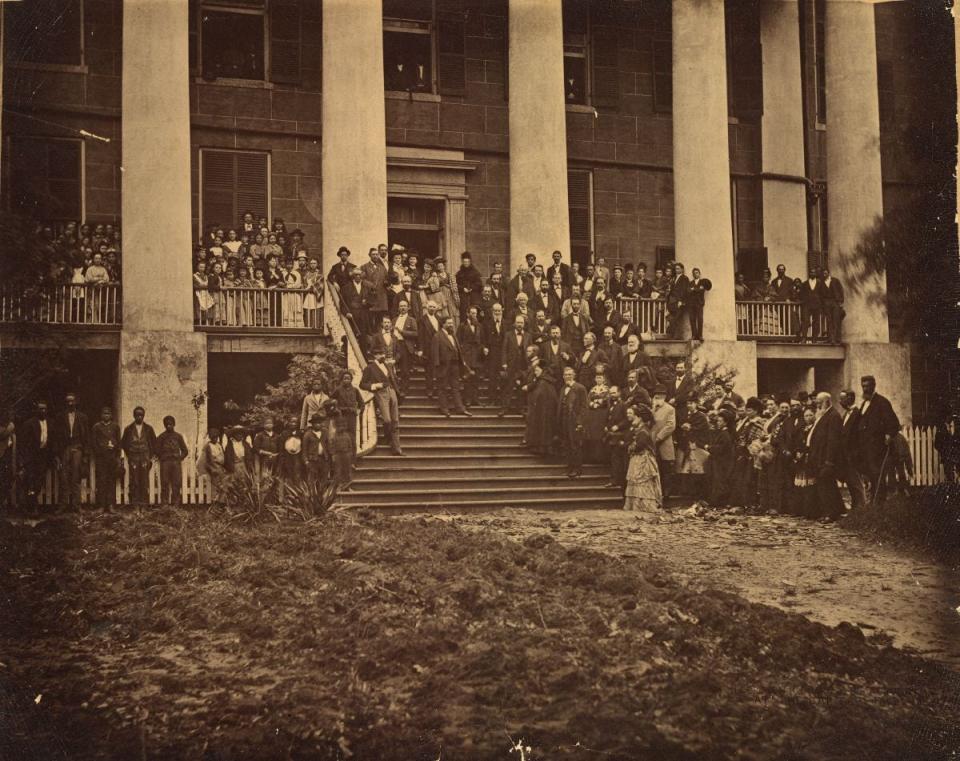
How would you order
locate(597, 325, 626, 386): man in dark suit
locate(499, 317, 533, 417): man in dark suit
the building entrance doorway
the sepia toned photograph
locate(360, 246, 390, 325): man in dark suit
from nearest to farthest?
the sepia toned photograph < locate(499, 317, 533, 417): man in dark suit < locate(597, 325, 626, 386): man in dark suit < locate(360, 246, 390, 325): man in dark suit < the building entrance doorway

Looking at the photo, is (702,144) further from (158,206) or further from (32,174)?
(32,174)

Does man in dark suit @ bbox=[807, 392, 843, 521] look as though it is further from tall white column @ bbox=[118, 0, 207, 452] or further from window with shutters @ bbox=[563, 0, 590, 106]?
window with shutters @ bbox=[563, 0, 590, 106]

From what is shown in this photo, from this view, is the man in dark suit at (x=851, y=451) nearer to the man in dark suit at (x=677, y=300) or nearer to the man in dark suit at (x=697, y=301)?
the man in dark suit at (x=697, y=301)

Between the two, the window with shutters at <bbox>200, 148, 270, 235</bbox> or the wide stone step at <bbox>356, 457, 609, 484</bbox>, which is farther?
the window with shutters at <bbox>200, 148, 270, 235</bbox>

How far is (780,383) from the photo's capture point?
10555 mm

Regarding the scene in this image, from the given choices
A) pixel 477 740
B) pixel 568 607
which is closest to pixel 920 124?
pixel 568 607

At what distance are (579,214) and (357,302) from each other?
6.95 metres

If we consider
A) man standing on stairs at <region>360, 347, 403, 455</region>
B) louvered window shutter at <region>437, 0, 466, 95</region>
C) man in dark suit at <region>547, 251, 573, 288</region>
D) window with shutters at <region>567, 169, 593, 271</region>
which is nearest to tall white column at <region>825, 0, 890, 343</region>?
man in dark suit at <region>547, 251, 573, 288</region>

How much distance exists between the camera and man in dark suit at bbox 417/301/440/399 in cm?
991

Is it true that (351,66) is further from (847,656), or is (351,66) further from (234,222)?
(847,656)

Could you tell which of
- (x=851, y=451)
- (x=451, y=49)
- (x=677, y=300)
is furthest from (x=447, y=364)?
(x=451, y=49)

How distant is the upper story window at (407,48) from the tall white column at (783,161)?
4641mm

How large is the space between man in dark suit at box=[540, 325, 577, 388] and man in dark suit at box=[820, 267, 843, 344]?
2.47 m

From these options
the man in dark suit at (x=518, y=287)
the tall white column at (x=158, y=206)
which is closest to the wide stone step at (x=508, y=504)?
the tall white column at (x=158, y=206)
